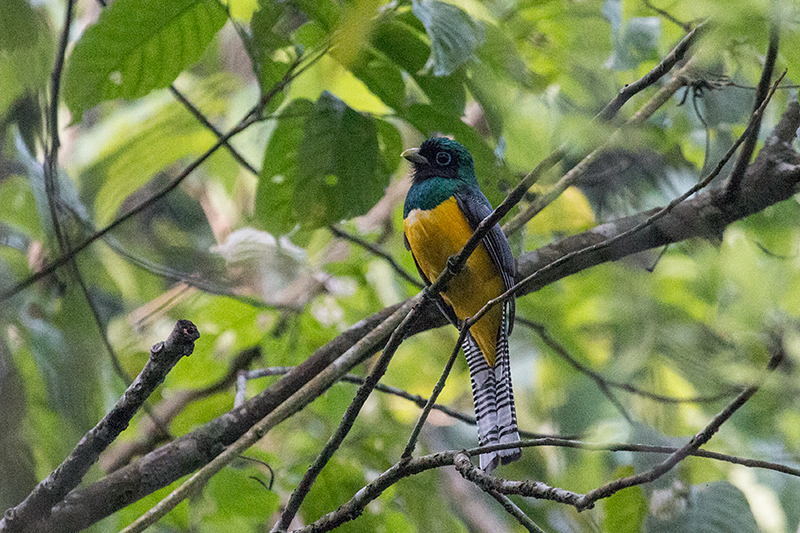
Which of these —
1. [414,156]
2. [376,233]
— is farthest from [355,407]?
[376,233]

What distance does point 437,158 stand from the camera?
356 centimetres

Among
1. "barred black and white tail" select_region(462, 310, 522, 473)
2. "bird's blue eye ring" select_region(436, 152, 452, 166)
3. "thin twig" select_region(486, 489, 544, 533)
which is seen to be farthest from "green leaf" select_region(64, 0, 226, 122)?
"thin twig" select_region(486, 489, 544, 533)

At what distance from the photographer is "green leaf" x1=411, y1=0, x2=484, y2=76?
1997mm

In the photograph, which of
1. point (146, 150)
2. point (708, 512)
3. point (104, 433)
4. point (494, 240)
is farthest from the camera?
point (146, 150)

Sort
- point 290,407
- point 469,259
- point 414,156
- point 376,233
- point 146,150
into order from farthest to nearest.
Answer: point 376,233 < point 146,150 < point 414,156 < point 469,259 < point 290,407

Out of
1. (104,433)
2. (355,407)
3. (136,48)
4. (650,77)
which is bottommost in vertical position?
(104,433)

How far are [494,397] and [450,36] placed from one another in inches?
56.0

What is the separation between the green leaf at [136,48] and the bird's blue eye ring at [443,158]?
4.51 feet

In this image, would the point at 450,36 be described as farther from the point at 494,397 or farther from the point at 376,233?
the point at 376,233

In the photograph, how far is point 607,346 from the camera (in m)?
5.15

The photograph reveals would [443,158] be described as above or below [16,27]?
A: above

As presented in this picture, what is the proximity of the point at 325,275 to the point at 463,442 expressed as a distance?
170 cm

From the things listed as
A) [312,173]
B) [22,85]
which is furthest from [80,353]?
[312,173]

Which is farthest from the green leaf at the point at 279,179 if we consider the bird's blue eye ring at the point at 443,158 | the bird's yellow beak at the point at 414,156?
the bird's blue eye ring at the point at 443,158
